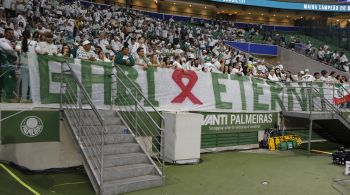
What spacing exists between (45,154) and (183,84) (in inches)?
169

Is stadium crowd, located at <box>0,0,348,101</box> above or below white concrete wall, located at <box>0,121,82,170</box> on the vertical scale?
above

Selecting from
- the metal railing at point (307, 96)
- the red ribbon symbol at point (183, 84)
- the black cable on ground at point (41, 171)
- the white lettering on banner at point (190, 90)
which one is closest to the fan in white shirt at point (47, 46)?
the white lettering on banner at point (190, 90)

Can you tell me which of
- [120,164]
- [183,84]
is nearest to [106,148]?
[120,164]

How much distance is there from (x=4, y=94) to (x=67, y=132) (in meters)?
1.51

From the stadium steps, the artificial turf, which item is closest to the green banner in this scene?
the artificial turf

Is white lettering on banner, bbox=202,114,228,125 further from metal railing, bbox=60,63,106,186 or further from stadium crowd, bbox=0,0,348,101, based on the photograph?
metal railing, bbox=60,63,106,186

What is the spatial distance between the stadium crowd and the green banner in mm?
1472

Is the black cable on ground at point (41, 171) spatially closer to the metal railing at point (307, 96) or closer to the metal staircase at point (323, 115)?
the metal staircase at point (323, 115)

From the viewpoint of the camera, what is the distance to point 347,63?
2819 centimetres

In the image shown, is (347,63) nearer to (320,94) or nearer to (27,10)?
(320,94)

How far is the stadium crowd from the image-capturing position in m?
8.16

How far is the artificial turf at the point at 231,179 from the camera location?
7.14m

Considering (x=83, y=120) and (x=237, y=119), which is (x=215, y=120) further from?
(x=83, y=120)

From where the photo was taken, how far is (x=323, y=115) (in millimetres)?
11672
